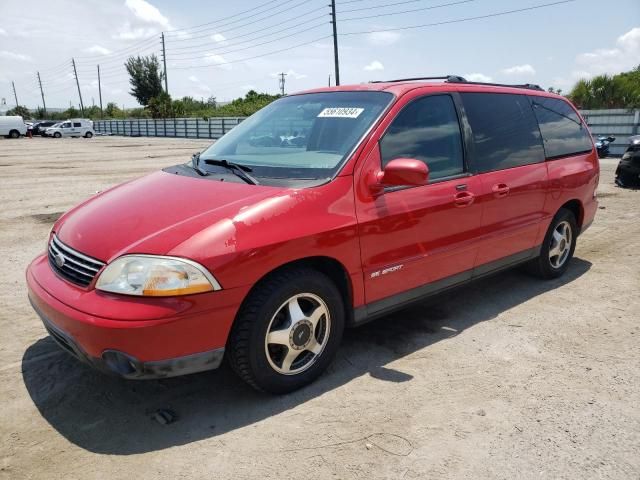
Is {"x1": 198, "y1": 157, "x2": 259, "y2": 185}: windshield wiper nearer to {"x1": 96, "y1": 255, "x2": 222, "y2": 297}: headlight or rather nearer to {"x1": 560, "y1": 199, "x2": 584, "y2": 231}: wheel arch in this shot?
{"x1": 96, "y1": 255, "x2": 222, "y2": 297}: headlight

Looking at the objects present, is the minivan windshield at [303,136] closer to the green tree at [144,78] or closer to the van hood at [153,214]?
the van hood at [153,214]

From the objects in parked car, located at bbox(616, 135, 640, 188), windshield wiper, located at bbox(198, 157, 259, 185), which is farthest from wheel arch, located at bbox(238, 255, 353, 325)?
parked car, located at bbox(616, 135, 640, 188)

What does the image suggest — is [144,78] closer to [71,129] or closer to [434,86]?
[71,129]

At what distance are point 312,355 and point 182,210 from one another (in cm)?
113

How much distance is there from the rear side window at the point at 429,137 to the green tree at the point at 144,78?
6505 centimetres

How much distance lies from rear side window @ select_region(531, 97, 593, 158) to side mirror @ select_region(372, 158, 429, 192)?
2096 millimetres

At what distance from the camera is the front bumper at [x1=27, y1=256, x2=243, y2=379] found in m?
2.39

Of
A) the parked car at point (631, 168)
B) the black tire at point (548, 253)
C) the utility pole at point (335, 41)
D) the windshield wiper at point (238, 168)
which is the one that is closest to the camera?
the windshield wiper at point (238, 168)

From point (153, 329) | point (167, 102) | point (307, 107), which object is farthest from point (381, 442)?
point (167, 102)

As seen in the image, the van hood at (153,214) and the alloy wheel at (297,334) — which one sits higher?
the van hood at (153,214)

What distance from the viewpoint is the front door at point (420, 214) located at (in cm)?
314

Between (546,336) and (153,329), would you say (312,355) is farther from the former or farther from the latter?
(546,336)

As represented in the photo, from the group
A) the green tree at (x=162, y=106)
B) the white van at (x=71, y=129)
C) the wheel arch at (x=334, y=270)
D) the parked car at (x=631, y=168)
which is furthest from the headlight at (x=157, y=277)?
the green tree at (x=162, y=106)

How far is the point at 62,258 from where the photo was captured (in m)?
2.83
